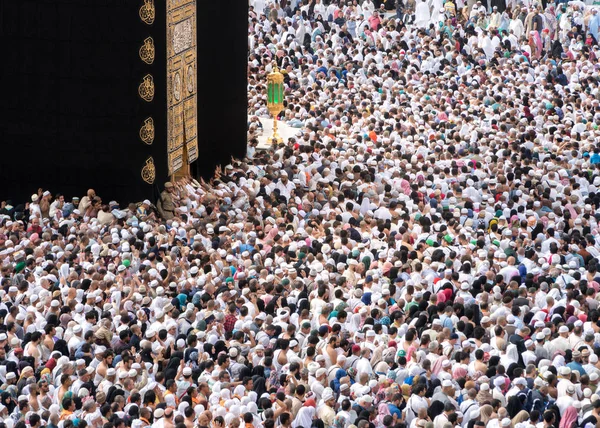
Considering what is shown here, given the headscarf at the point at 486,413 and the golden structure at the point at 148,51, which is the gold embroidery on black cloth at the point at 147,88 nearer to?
the golden structure at the point at 148,51

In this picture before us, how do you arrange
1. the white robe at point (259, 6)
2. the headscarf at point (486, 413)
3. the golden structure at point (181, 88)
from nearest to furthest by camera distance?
the headscarf at point (486, 413), the golden structure at point (181, 88), the white robe at point (259, 6)

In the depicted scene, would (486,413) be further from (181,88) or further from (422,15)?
(422,15)

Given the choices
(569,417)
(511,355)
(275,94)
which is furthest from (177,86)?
(569,417)

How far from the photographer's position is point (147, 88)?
1989 centimetres

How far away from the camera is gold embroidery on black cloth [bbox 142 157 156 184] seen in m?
20.2

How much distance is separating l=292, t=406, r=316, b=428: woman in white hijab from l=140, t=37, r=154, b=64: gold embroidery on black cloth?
319 inches

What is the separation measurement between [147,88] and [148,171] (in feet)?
4.18

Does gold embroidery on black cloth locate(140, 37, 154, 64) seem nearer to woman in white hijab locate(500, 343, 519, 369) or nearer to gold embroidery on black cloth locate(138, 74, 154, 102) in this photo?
gold embroidery on black cloth locate(138, 74, 154, 102)

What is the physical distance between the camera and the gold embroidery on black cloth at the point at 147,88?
19.8 meters

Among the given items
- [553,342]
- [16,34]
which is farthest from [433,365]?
[16,34]

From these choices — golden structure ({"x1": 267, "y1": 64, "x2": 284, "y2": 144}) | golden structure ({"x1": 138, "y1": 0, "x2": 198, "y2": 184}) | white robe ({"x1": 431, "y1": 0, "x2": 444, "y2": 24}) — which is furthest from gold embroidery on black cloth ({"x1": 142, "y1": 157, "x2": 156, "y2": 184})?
white robe ({"x1": 431, "y1": 0, "x2": 444, "y2": 24})

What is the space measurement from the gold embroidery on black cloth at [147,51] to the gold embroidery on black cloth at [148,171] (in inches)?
59.8

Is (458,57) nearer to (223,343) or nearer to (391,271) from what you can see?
(391,271)

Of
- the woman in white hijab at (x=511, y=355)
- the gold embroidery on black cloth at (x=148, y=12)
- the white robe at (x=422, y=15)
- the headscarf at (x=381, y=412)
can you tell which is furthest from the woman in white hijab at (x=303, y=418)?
the white robe at (x=422, y=15)
